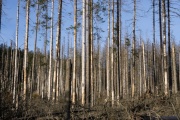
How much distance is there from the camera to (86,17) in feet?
45.3

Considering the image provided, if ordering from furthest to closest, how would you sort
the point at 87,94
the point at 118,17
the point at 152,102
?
1. the point at 118,17
2. the point at 87,94
3. the point at 152,102

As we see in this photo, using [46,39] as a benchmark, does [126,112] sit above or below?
below

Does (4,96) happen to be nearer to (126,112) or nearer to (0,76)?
(0,76)

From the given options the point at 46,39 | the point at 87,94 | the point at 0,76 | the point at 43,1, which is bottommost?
the point at 87,94

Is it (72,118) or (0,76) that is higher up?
(0,76)

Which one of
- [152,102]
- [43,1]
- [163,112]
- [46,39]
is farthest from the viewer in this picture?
[46,39]

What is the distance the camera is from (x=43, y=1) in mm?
15469

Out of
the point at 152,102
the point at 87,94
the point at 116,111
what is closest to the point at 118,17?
the point at 87,94

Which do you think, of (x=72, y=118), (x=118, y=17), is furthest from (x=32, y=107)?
(x=118, y=17)

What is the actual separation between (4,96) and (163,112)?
376cm

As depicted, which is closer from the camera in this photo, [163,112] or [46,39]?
[163,112]

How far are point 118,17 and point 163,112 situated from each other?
1056 centimetres

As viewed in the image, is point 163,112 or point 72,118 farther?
point 163,112

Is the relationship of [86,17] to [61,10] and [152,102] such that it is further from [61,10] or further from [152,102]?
[152,102]
